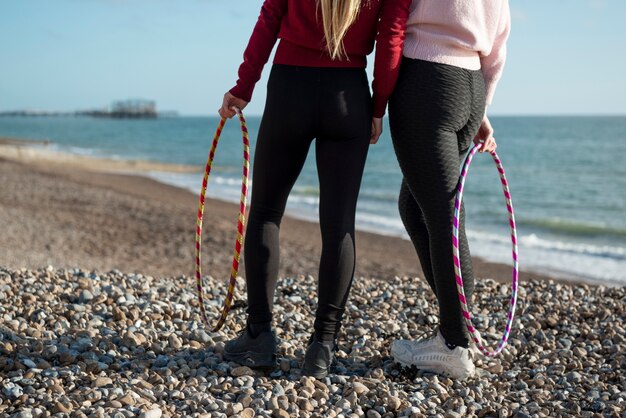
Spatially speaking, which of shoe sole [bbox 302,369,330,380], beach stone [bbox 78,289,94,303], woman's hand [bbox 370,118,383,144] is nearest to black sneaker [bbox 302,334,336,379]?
shoe sole [bbox 302,369,330,380]

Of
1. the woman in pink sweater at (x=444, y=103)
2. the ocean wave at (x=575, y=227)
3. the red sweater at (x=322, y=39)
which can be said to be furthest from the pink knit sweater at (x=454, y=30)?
the ocean wave at (x=575, y=227)

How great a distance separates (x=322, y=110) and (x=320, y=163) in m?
0.25

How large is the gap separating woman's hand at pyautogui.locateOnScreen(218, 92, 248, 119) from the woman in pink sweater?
2.27 ft

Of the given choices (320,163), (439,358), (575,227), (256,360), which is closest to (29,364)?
(256,360)

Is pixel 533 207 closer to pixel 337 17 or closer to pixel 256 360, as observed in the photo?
pixel 256 360

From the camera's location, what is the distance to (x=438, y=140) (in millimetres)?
3055

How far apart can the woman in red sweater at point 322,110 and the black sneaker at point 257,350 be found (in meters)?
0.21

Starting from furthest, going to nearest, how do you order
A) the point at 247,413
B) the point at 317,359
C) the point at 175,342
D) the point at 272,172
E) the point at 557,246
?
1. the point at 557,246
2. the point at 175,342
3. the point at 317,359
4. the point at 272,172
5. the point at 247,413

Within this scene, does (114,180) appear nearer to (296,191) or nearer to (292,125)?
(296,191)

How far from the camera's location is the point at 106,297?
4.54 metres

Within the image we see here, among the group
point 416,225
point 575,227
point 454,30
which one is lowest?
point 575,227

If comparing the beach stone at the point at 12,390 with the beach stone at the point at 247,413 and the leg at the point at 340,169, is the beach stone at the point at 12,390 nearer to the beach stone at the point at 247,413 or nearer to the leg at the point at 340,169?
the beach stone at the point at 247,413

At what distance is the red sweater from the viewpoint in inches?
114

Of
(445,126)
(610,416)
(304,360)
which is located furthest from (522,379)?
(445,126)
